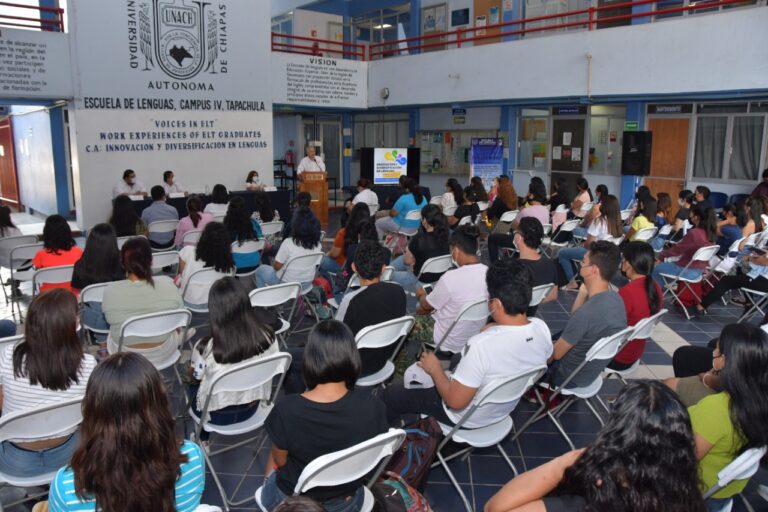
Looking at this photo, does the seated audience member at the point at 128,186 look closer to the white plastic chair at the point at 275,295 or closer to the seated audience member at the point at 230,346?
the white plastic chair at the point at 275,295

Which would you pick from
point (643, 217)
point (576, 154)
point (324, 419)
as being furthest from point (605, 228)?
point (576, 154)

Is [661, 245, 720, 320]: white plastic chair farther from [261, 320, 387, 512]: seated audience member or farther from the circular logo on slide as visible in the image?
the circular logo on slide

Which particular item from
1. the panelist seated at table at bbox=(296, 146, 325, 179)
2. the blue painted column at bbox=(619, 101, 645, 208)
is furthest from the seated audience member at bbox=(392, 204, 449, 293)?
the blue painted column at bbox=(619, 101, 645, 208)

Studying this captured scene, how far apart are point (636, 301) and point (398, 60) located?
36.0 ft

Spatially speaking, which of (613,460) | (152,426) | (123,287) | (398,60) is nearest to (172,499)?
(152,426)

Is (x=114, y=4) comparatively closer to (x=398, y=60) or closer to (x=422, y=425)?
(x=398, y=60)

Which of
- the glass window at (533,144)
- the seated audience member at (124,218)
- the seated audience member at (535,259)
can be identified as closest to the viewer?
the seated audience member at (535,259)

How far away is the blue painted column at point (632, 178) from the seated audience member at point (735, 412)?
10.5 m

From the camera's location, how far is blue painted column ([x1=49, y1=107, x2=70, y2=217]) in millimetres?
13070

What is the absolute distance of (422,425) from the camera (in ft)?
9.83

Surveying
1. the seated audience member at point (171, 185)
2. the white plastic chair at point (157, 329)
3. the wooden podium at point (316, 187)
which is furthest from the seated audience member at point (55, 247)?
the wooden podium at point (316, 187)

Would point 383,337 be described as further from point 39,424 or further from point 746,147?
point 746,147

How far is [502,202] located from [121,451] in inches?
314

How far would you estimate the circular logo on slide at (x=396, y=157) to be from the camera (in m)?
13.7
